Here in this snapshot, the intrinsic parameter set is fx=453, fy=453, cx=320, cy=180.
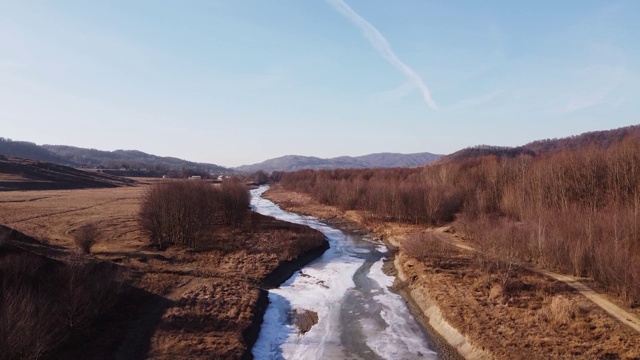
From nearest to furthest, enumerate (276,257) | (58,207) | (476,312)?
1. (476,312)
2. (276,257)
3. (58,207)

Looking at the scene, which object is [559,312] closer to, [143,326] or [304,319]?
[304,319]

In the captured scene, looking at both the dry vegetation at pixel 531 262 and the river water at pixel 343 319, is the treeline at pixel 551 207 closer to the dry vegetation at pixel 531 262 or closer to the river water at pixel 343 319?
the dry vegetation at pixel 531 262

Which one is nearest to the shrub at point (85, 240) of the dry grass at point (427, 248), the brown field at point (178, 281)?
the brown field at point (178, 281)

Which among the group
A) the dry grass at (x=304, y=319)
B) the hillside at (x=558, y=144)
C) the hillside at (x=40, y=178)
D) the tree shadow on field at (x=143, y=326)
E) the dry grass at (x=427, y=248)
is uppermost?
the hillside at (x=558, y=144)

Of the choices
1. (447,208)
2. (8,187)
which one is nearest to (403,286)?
(447,208)

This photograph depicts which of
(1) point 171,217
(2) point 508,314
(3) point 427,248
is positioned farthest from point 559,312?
(1) point 171,217

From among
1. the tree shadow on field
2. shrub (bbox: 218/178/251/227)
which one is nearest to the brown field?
the tree shadow on field

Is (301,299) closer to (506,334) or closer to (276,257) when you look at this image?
(276,257)
